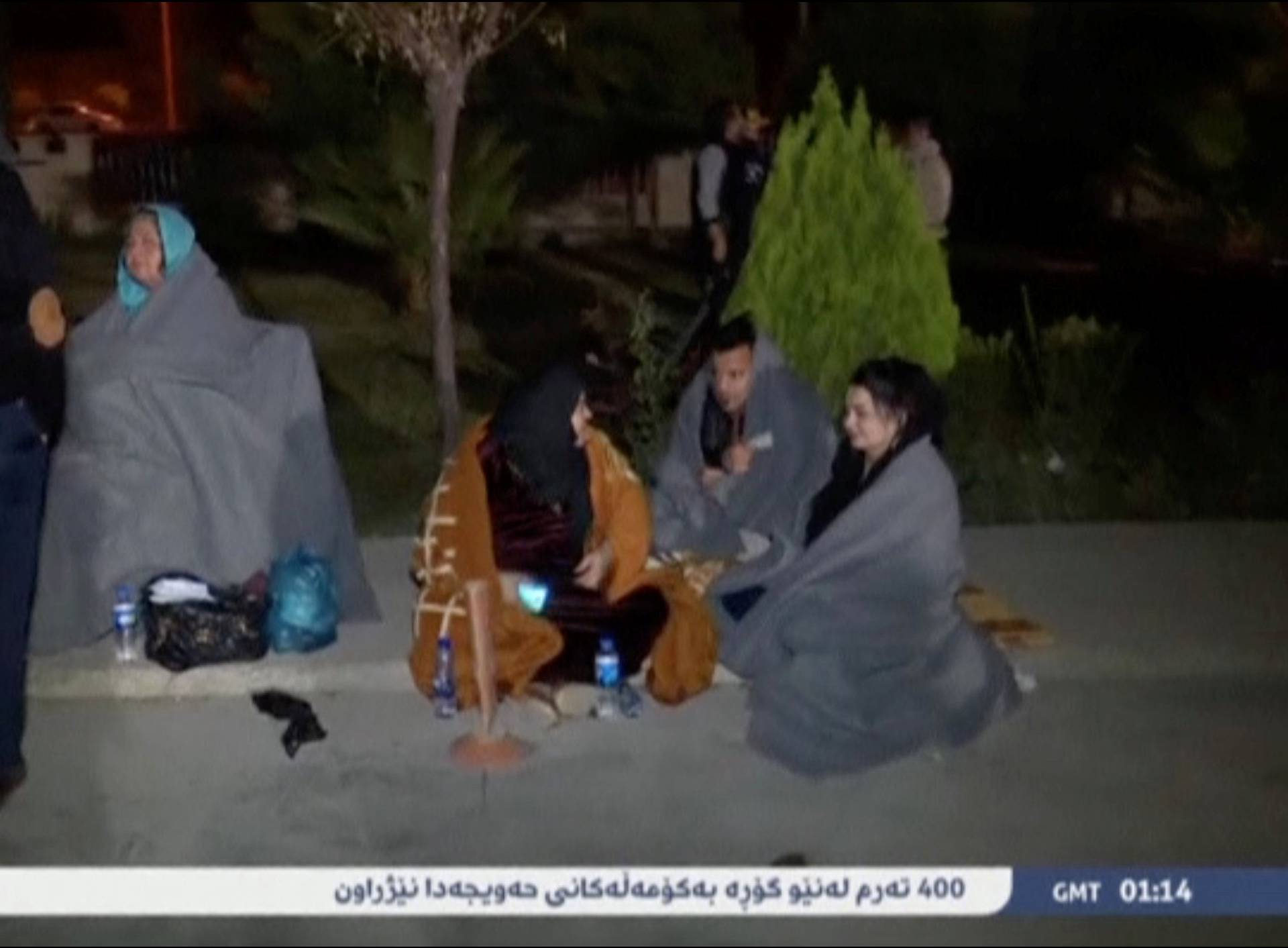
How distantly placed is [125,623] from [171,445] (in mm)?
567

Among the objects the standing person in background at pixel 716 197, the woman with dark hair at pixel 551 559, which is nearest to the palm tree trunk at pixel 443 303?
the standing person in background at pixel 716 197

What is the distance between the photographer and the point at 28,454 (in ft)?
17.2

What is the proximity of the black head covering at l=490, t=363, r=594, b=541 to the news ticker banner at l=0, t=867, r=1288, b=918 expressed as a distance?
1409 millimetres

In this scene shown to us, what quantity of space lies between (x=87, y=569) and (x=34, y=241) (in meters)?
1.65

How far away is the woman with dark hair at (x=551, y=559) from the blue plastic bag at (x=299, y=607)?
0.48 m

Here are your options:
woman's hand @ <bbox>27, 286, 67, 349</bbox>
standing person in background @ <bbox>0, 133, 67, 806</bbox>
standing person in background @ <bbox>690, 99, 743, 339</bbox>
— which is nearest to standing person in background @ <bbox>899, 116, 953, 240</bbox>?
standing person in background @ <bbox>690, 99, 743, 339</bbox>

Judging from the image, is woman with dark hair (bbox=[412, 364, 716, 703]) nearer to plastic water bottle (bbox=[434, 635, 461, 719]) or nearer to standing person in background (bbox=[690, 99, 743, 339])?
plastic water bottle (bbox=[434, 635, 461, 719])

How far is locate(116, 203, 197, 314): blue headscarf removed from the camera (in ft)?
20.8

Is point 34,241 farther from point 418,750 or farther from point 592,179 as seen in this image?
point 592,179

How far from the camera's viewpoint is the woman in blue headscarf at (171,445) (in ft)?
21.2

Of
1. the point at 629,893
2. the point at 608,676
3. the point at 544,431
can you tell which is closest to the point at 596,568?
the point at 608,676

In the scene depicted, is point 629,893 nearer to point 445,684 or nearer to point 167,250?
point 445,684

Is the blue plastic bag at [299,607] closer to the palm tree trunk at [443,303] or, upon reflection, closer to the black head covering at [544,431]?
the black head covering at [544,431]

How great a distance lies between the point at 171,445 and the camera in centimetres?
655
